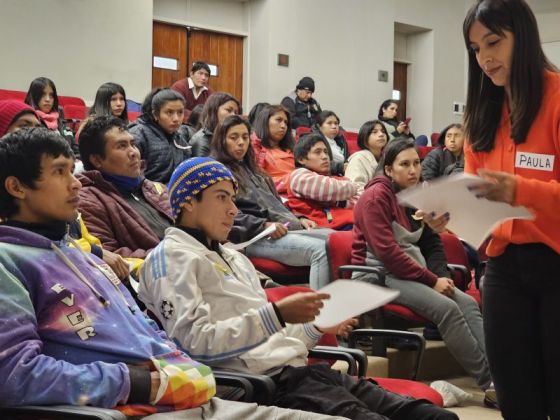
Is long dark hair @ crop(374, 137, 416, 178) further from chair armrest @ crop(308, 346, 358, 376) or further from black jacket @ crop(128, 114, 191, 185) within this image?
chair armrest @ crop(308, 346, 358, 376)

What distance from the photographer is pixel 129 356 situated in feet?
4.92

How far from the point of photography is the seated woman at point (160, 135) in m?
4.11

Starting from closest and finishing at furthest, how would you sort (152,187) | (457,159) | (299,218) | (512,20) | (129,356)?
(129,356) → (512,20) → (152,187) → (299,218) → (457,159)

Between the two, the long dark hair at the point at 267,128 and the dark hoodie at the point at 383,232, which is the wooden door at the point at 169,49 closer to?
the long dark hair at the point at 267,128

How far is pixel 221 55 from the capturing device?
9.55 meters

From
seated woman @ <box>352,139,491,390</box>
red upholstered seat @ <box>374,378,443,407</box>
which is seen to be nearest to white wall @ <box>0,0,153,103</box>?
seated woman @ <box>352,139,491,390</box>

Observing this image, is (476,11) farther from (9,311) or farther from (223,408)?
(9,311)

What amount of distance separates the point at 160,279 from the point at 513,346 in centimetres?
85

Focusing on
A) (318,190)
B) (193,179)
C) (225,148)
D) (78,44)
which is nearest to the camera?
(193,179)

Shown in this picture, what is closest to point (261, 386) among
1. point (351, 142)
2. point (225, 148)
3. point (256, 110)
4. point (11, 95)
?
point (225, 148)

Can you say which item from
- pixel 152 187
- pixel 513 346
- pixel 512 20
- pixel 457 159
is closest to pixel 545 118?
pixel 512 20

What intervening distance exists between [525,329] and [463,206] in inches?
12.3

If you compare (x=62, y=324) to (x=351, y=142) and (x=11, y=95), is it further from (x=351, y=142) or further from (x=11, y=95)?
(x=351, y=142)

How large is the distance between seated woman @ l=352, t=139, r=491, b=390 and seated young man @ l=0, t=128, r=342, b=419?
1885 millimetres
